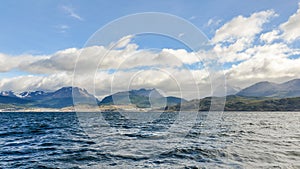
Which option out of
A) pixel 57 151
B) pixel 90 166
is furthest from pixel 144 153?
pixel 57 151

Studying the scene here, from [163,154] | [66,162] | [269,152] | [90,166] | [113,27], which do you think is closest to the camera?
[113,27]

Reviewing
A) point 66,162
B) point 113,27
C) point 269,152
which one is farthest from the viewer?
point 269,152

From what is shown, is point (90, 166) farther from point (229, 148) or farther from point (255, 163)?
point (229, 148)

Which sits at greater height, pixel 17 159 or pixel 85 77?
pixel 85 77

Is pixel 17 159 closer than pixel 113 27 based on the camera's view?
No

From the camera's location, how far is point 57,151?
23406 millimetres

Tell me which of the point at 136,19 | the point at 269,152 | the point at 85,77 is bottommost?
the point at 269,152

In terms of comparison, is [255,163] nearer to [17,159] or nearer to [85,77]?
[85,77]

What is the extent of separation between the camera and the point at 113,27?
49.6ft

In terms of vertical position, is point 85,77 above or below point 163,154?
above

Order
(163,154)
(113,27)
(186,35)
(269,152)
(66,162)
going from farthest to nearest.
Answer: (269,152), (163,154), (66,162), (186,35), (113,27)

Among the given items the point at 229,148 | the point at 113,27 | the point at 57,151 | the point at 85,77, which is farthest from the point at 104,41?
the point at 229,148

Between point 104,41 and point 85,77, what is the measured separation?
4.95 m

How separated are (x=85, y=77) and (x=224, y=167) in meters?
11.7
